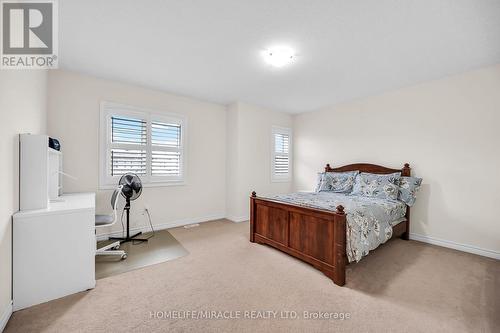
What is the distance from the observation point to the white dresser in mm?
1695

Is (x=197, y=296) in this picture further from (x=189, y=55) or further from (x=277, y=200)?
(x=189, y=55)

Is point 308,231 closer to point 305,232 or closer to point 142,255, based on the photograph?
point 305,232

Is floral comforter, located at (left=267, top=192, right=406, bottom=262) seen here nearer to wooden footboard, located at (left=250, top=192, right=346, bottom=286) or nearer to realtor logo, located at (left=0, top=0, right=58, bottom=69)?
wooden footboard, located at (left=250, top=192, right=346, bottom=286)

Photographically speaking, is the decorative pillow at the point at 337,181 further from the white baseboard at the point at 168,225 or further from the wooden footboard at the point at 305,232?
the white baseboard at the point at 168,225

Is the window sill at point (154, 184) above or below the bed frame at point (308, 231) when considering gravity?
above

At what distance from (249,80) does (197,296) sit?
2.92 m

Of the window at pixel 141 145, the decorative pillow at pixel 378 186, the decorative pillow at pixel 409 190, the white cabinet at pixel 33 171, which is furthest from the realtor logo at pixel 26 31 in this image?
the decorative pillow at pixel 409 190

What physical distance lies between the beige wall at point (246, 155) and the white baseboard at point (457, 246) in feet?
9.26

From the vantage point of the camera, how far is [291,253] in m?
2.62

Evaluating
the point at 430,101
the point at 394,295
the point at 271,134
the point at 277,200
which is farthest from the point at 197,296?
the point at 430,101

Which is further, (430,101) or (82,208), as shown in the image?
(430,101)

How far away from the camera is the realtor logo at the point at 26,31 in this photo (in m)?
1.60

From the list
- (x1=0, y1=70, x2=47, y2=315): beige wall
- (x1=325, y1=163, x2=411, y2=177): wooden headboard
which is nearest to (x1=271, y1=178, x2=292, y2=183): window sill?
(x1=325, y1=163, x2=411, y2=177): wooden headboard

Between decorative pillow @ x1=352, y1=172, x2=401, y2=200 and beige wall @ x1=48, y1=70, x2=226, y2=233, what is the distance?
2.70 metres
